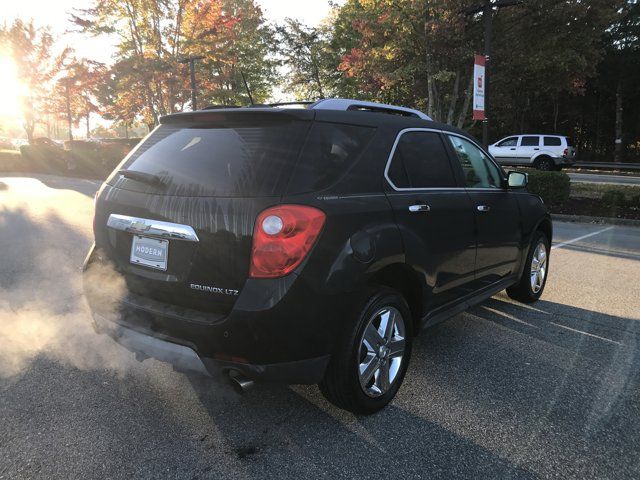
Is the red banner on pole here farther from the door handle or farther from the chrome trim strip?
the chrome trim strip

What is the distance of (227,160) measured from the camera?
8.45 feet

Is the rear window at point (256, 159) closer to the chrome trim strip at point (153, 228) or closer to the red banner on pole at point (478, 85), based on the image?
the chrome trim strip at point (153, 228)

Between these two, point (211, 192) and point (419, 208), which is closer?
point (211, 192)

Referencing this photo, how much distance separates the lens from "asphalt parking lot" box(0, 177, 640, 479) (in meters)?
2.36

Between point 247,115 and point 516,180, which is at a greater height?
point 247,115

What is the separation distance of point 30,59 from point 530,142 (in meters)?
31.8

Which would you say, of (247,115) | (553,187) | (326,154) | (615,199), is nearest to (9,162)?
(553,187)

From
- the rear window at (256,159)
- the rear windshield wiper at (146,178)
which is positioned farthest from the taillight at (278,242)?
the rear windshield wiper at (146,178)

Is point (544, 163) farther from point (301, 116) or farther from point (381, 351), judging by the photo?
point (301, 116)

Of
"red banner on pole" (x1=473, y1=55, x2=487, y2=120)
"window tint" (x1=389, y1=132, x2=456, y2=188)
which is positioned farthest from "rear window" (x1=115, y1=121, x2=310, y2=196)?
"red banner on pole" (x1=473, y1=55, x2=487, y2=120)

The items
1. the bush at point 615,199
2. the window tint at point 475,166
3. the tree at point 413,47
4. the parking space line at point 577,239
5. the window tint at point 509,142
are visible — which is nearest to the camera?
the window tint at point 475,166

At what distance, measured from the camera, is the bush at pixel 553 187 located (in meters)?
12.4

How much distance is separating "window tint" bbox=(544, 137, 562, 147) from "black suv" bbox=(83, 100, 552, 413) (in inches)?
920

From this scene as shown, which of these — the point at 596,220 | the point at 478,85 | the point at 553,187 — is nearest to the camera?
the point at 596,220
